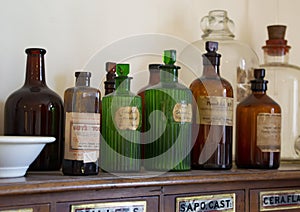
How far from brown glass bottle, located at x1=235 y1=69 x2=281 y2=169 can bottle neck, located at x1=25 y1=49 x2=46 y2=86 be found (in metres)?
0.47

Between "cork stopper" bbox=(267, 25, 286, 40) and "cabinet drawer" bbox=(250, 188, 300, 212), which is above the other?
"cork stopper" bbox=(267, 25, 286, 40)

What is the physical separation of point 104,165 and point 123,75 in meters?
0.19

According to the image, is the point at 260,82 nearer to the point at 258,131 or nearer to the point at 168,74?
the point at 258,131

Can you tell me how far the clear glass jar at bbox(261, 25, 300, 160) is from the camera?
4.35 ft

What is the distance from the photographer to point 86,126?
879 mm

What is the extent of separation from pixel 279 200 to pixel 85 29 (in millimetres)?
596

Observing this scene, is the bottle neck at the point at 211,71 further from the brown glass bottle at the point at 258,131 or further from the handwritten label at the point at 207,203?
the handwritten label at the point at 207,203

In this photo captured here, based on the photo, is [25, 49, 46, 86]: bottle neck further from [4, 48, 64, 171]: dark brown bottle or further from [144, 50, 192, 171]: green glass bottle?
[144, 50, 192, 171]: green glass bottle

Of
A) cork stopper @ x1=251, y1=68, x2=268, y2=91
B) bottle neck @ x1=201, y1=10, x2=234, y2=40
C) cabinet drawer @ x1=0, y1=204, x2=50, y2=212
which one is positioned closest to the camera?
cabinet drawer @ x1=0, y1=204, x2=50, y2=212

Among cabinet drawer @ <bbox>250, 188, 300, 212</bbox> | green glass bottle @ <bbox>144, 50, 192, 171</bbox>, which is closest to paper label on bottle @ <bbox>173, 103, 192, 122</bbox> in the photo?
green glass bottle @ <bbox>144, 50, 192, 171</bbox>

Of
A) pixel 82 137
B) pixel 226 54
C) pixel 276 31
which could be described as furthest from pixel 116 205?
pixel 276 31

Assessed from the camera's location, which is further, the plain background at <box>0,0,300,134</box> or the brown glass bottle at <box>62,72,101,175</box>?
the plain background at <box>0,0,300,134</box>

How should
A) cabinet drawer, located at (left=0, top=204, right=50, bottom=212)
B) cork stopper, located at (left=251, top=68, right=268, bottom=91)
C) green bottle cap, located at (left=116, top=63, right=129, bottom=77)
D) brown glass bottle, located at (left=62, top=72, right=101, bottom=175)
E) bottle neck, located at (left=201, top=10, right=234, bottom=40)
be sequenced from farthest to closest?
bottle neck, located at (left=201, top=10, right=234, bottom=40), cork stopper, located at (left=251, top=68, right=268, bottom=91), green bottle cap, located at (left=116, top=63, right=129, bottom=77), brown glass bottle, located at (left=62, top=72, right=101, bottom=175), cabinet drawer, located at (left=0, top=204, right=50, bottom=212)

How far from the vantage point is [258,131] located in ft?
3.58
